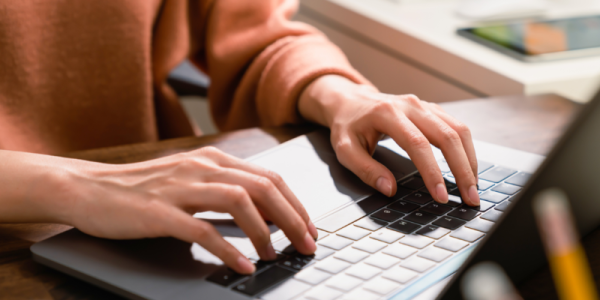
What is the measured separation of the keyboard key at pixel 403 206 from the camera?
18.7 inches

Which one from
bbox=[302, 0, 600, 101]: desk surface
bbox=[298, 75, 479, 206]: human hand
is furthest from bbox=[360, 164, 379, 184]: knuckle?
bbox=[302, 0, 600, 101]: desk surface

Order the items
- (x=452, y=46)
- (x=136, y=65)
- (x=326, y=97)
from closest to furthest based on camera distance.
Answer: (x=326, y=97) → (x=136, y=65) → (x=452, y=46)

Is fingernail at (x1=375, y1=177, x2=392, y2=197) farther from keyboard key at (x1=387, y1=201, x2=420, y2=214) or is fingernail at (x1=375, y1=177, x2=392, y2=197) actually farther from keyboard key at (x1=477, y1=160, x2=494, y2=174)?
keyboard key at (x1=477, y1=160, x2=494, y2=174)

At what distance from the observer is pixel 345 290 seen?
1.18 feet

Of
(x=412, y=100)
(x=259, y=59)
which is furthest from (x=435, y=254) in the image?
(x=259, y=59)

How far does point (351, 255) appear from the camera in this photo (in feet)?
1.31

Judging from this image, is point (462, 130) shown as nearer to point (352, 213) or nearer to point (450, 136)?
point (450, 136)

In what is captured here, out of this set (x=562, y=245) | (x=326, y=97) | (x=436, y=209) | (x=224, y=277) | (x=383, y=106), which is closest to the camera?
(x=562, y=245)

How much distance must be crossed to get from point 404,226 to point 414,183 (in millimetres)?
94

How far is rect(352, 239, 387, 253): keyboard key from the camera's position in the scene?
1.34 feet

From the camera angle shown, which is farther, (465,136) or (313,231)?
(465,136)

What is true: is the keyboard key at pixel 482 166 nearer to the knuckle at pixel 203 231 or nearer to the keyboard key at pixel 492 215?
the keyboard key at pixel 492 215

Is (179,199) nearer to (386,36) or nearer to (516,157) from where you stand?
(516,157)

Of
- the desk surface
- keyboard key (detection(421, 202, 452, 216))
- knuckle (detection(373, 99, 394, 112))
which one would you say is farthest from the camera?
Answer: the desk surface
